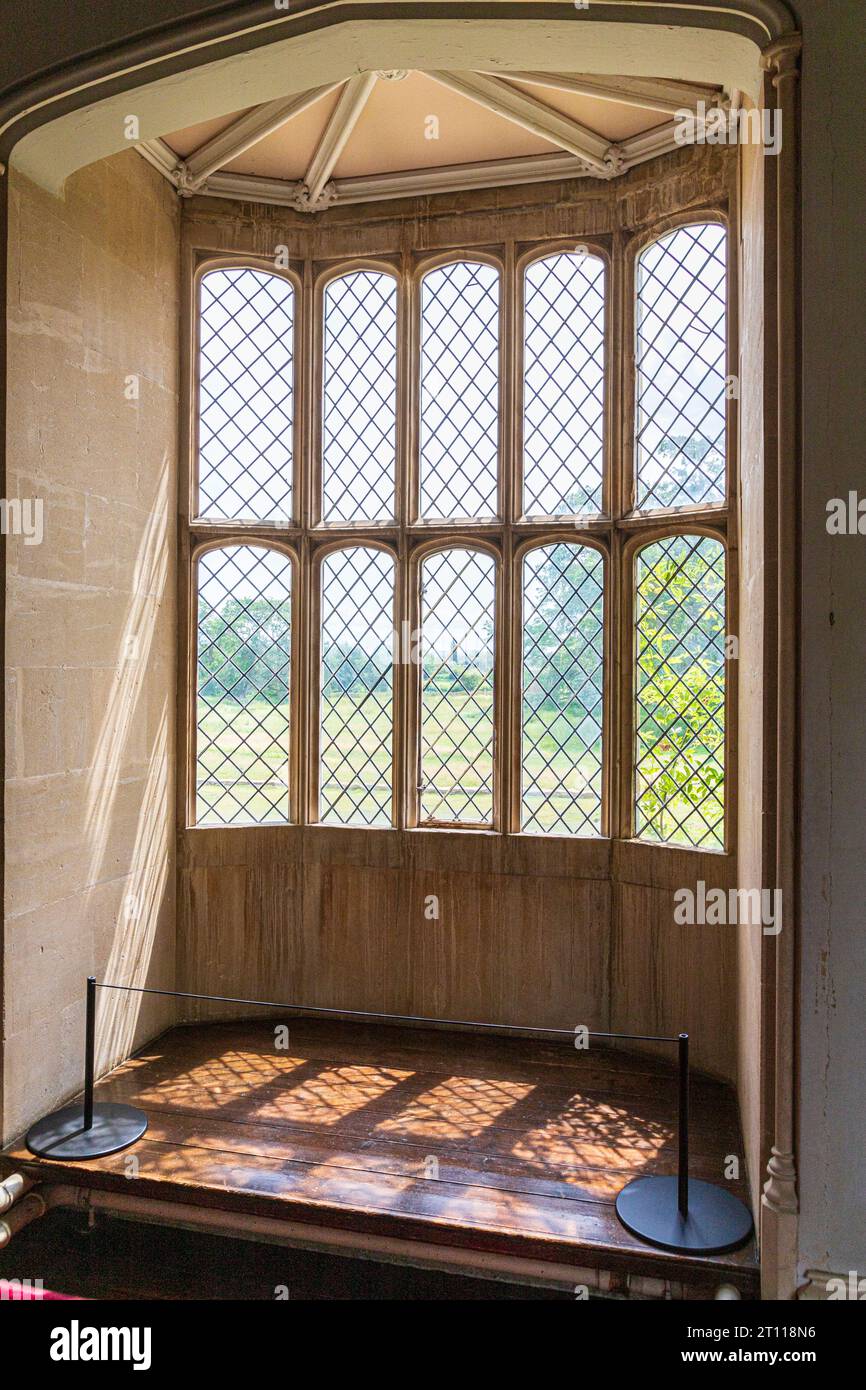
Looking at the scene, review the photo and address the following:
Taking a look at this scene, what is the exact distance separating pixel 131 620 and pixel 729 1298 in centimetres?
363

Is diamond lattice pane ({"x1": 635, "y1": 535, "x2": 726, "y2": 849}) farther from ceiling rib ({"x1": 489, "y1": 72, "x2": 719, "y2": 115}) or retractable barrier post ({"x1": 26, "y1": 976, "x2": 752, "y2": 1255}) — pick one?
ceiling rib ({"x1": 489, "y1": 72, "x2": 719, "y2": 115})

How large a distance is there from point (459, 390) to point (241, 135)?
159 cm

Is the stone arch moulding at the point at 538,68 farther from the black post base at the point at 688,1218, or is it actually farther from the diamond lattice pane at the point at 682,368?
the diamond lattice pane at the point at 682,368

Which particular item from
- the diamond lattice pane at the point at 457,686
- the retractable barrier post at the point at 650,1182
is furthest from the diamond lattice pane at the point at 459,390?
the retractable barrier post at the point at 650,1182

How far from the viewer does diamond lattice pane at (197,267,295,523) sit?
4910 millimetres

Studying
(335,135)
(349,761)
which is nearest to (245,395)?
(335,135)

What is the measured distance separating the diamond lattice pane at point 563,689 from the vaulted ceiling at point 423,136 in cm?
195

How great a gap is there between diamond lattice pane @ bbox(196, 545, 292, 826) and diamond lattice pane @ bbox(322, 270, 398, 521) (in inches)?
22.7

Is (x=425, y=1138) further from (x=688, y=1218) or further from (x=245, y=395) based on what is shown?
(x=245, y=395)

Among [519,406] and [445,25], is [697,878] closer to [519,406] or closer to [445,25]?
[519,406]

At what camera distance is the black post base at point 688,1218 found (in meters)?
2.85

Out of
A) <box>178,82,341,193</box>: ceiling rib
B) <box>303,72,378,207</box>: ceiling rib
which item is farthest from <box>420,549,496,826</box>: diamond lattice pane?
<box>178,82,341,193</box>: ceiling rib

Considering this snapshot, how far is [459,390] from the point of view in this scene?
189 inches

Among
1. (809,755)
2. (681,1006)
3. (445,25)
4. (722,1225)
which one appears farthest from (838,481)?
(681,1006)
